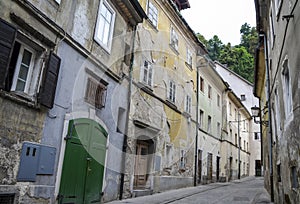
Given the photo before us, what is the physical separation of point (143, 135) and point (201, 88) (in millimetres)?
9274

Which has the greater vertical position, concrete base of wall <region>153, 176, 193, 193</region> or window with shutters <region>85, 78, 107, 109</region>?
window with shutters <region>85, 78, 107, 109</region>

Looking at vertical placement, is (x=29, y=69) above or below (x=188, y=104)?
below

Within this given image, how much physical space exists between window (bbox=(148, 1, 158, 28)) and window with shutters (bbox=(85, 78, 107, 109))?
5627 mm

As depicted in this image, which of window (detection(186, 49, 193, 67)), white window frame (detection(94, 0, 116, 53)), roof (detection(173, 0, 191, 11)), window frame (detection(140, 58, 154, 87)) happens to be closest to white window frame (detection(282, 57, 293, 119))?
white window frame (detection(94, 0, 116, 53))

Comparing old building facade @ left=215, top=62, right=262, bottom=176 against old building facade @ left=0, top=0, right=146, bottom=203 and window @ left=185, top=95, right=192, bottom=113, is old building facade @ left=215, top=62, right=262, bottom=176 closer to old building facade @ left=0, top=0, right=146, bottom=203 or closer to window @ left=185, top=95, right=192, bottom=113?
window @ left=185, top=95, right=192, bottom=113

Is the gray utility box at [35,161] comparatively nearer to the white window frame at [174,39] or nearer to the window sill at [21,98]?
the window sill at [21,98]

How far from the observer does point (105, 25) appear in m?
8.64

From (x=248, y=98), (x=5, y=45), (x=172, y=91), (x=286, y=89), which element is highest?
(x=248, y=98)

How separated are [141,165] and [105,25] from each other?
19.4 feet

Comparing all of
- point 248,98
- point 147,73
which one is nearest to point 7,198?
point 147,73

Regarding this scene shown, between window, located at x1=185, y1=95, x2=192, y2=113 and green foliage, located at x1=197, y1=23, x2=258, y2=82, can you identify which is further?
green foliage, located at x1=197, y1=23, x2=258, y2=82

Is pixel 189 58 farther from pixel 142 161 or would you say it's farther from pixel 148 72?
pixel 142 161

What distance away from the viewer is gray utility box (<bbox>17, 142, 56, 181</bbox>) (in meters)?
5.34

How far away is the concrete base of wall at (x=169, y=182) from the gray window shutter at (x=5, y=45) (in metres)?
8.40
